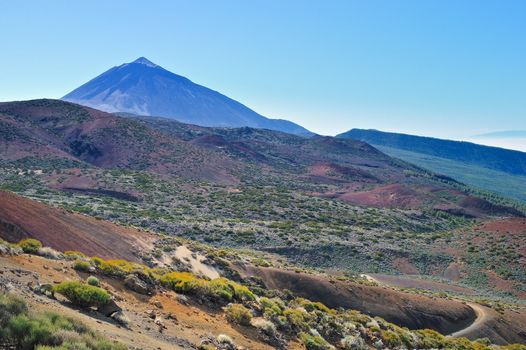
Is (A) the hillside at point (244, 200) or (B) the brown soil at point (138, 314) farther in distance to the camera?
(A) the hillside at point (244, 200)

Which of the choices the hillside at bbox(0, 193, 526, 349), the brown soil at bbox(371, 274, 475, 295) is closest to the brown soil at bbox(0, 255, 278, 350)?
the hillside at bbox(0, 193, 526, 349)

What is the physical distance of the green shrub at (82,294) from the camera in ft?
38.7

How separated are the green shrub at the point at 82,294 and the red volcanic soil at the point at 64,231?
11.2 m

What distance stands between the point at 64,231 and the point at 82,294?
15212 millimetres

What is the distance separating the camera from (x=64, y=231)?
25656 mm

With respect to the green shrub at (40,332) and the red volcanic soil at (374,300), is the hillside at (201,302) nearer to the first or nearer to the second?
the red volcanic soil at (374,300)

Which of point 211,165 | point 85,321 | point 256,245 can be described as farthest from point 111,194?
point 85,321

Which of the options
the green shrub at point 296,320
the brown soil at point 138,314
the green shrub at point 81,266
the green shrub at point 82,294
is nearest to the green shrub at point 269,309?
the green shrub at point 296,320

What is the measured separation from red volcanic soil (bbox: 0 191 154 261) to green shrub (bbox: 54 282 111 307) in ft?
36.6

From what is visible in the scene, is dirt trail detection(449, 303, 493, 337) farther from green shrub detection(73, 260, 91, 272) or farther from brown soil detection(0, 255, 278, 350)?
green shrub detection(73, 260, 91, 272)

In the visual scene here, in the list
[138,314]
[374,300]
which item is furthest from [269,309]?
[374,300]

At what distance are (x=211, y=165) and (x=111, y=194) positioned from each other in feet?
118

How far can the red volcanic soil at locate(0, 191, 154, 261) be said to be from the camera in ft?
75.8

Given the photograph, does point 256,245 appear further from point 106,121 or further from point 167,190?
point 106,121
